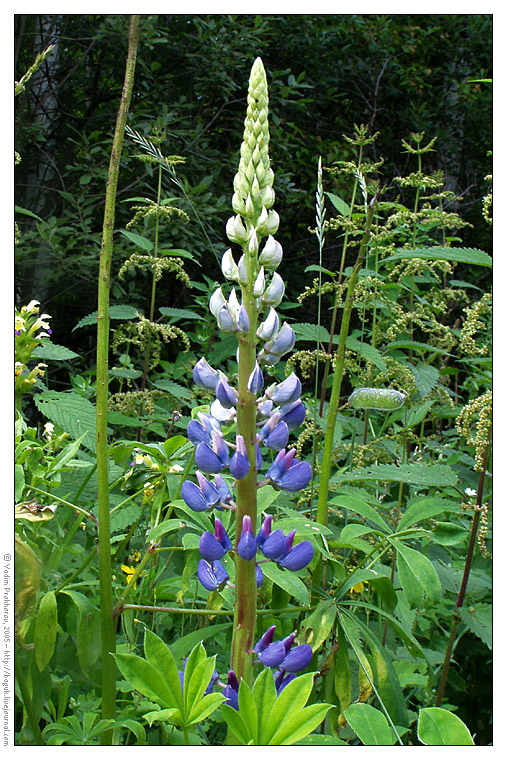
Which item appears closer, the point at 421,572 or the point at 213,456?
the point at 213,456

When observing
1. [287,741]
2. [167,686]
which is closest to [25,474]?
[167,686]

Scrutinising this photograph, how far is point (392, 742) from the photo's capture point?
0.75 metres

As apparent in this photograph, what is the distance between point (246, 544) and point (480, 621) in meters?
0.72

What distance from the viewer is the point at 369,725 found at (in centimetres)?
72

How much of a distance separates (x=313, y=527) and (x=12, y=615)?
0.47 m

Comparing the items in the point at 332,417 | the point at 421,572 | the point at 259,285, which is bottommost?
the point at 421,572

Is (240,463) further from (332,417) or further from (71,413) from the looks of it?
(71,413)

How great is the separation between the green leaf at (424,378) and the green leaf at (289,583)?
0.95 meters

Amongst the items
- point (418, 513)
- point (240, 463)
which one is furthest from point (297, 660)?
point (418, 513)

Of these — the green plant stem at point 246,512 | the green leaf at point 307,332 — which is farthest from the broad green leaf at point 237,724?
the green leaf at point 307,332

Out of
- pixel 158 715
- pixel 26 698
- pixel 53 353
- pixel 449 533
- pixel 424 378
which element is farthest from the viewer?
pixel 424 378

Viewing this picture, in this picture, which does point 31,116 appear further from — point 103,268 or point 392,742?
point 392,742

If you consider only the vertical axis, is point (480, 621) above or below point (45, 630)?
below

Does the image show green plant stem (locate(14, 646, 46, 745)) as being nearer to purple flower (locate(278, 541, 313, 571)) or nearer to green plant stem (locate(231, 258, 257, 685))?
green plant stem (locate(231, 258, 257, 685))
